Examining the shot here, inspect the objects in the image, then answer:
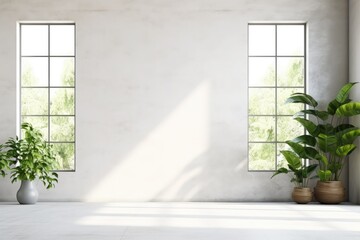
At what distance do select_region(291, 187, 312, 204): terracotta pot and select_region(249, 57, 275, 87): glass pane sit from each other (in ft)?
6.04

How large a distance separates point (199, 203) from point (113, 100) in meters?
2.19

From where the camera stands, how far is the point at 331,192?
28.3 feet

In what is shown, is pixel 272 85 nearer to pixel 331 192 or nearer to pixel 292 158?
pixel 292 158

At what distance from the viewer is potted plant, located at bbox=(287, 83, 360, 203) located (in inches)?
335

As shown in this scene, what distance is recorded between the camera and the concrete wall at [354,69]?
28.8 feet

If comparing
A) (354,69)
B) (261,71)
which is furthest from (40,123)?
(354,69)

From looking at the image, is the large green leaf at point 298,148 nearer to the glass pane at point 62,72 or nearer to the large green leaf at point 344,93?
the large green leaf at point 344,93

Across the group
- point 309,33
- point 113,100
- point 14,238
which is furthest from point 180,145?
point 14,238

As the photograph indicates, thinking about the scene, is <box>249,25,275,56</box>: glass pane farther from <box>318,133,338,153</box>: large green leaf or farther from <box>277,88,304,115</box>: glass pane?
<box>318,133,338,153</box>: large green leaf

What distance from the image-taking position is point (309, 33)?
30.3ft

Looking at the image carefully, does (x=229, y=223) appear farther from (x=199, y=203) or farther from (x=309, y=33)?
(x=309, y=33)

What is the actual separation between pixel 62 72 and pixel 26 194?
212 centimetres

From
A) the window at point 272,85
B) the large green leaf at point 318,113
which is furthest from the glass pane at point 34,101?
the large green leaf at point 318,113

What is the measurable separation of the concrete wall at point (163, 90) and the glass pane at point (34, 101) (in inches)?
8.5
